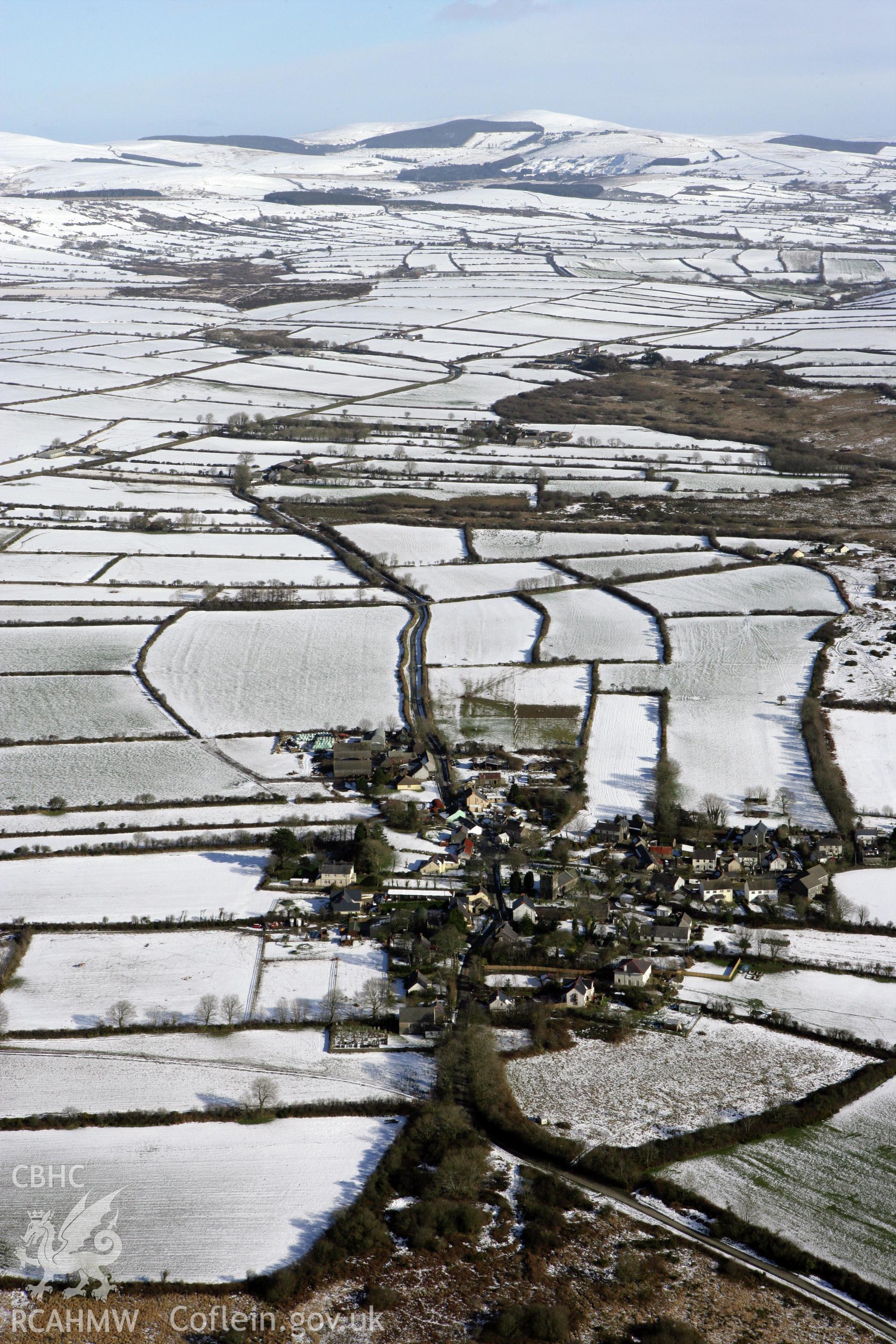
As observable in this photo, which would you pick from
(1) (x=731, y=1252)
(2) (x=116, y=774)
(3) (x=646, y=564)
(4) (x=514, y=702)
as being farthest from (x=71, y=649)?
(1) (x=731, y=1252)

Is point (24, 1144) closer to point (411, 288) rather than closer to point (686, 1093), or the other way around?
point (686, 1093)

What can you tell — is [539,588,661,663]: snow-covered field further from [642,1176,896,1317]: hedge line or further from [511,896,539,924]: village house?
[642,1176,896,1317]: hedge line

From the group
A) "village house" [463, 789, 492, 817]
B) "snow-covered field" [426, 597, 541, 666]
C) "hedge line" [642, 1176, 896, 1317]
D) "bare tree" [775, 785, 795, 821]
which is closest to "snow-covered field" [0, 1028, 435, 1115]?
"hedge line" [642, 1176, 896, 1317]

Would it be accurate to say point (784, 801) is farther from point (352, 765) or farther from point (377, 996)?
point (377, 996)

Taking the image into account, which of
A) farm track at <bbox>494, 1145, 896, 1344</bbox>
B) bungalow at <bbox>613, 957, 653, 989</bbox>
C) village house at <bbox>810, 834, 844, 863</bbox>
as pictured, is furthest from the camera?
village house at <bbox>810, 834, 844, 863</bbox>

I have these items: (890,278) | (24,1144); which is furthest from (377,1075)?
(890,278)
